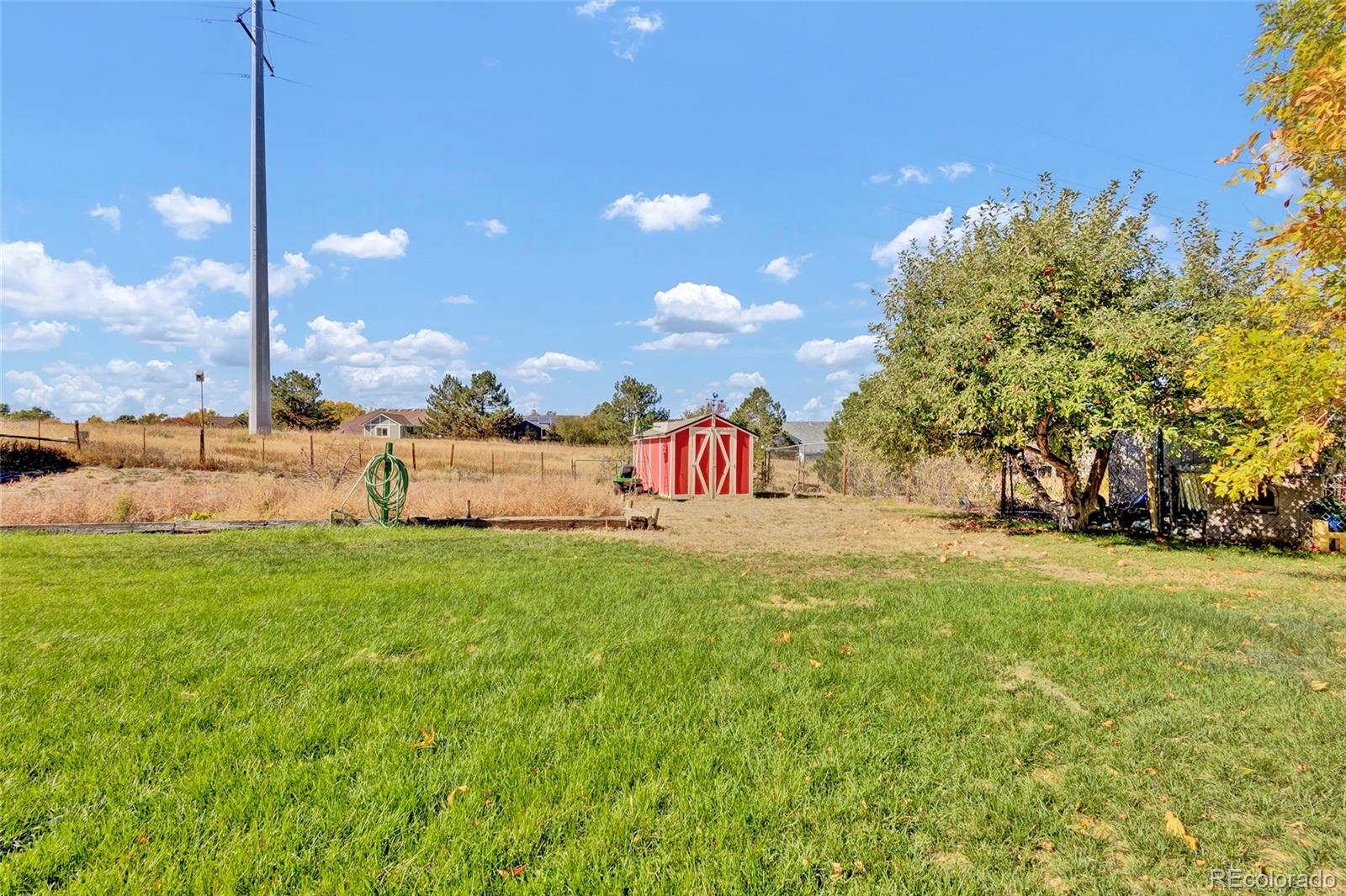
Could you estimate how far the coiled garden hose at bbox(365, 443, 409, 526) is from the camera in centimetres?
1224

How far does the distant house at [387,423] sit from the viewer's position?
70.9m

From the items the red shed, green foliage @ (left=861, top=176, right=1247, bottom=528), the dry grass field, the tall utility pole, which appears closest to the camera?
green foliage @ (left=861, top=176, right=1247, bottom=528)

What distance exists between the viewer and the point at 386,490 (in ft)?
40.8

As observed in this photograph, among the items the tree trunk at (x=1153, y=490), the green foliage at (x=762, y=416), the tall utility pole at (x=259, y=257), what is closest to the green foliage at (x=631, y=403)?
the green foliage at (x=762, y=416)

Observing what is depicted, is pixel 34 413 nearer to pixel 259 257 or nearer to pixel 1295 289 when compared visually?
pixel 259 257

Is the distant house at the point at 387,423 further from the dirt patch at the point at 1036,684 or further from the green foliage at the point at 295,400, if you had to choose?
the dirt patch at the point at 1036,684

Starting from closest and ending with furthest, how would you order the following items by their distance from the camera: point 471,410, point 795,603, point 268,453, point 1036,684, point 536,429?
point 1036,684 < point 795,603 < point 268,453 < point 471,410 < point 536,429

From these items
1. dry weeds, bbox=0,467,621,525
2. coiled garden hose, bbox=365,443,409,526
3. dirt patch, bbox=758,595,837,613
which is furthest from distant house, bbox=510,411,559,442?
dirt patch, bbox=758,595,837,613

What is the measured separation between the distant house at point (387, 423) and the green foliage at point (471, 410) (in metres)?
14.4

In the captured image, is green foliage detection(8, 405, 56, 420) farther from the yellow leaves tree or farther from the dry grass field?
the yellow leaves tree

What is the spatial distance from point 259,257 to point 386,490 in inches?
1123

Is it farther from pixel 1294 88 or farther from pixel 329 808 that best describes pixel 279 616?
pixel 1294 88

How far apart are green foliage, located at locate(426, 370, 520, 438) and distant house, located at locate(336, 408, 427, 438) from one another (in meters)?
14.4

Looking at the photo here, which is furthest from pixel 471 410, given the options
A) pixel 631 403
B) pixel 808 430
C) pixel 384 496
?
pixel 384 496
